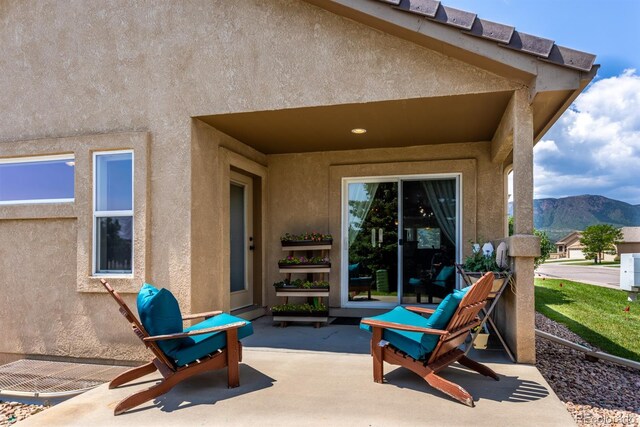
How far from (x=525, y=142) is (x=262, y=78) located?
304 centimetres

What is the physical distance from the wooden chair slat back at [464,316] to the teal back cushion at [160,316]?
2232 millimetres

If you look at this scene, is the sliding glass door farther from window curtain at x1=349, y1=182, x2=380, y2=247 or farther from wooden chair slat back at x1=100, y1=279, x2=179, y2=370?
wooden chair slat back at x1=100, y1=279, x2=179, y2=370

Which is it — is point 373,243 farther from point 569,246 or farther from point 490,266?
point 569,246

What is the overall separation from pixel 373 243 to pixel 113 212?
163 inches

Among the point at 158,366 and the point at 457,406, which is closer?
the point at 457,406

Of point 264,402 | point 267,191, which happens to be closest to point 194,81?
point 267,191

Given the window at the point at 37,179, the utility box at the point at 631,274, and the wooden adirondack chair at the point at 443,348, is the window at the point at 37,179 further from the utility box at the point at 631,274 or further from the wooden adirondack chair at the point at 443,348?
the utility box at the point at 631,274

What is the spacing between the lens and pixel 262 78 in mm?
5445

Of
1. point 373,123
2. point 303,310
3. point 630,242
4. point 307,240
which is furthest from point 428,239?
point 630,242

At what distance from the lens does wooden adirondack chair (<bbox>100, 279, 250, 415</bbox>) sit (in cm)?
374

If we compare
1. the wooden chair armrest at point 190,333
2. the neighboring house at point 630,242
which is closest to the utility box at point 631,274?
the wooden chair armrest at point 190,333

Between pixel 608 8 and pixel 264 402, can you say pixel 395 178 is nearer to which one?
pixel 264 402

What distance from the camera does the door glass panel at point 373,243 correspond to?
783 centimetres

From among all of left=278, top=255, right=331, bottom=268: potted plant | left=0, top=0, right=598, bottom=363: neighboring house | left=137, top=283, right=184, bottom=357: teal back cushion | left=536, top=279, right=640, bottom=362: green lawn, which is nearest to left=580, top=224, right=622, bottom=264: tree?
left=536, top=279, right=640, bottom=362: green lawn
